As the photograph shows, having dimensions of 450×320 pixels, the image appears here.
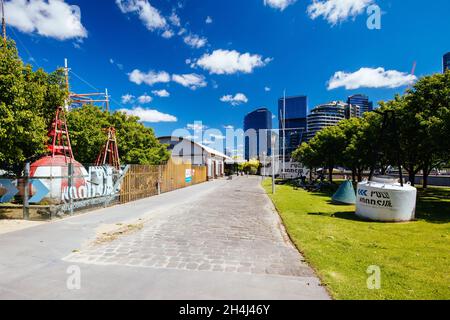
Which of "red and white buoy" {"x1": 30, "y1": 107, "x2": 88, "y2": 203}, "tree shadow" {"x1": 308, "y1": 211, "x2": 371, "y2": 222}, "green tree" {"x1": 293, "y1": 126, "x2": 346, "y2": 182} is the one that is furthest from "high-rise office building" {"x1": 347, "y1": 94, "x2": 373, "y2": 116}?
"red and white buoy" {"x1": 30, "y1": 107, "x2": 88, "y2": 203}

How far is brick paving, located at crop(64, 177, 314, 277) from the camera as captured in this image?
5445mm

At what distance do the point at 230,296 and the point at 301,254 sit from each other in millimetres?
2827

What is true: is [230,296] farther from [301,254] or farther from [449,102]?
[449,102]

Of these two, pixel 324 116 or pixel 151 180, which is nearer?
pixel 151 180

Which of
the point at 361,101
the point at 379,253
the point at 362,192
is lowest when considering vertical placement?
the point at 379,253

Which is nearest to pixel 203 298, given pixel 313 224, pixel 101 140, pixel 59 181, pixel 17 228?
pixel 313 224

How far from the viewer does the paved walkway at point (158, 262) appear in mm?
4266

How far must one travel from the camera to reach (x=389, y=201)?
9906 millimetres

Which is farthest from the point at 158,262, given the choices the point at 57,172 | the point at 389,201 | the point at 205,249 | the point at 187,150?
the point at 187,150

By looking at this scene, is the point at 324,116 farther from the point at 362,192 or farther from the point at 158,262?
the point at 158,262

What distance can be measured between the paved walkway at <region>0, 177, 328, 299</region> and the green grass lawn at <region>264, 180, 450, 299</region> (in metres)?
0.45

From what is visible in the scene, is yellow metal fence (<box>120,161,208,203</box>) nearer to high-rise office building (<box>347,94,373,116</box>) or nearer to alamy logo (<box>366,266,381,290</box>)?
alamy logo (<box>366,266,381,290</box>)

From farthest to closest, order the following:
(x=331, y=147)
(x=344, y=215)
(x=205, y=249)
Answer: (x=331, y=147) < (x=344, y=215) < (x=205, y=249)

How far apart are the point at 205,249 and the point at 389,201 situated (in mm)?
7529
